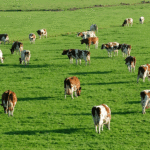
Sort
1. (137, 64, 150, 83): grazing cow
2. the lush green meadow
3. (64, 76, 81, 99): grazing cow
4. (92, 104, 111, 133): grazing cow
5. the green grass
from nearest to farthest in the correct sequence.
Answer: (92, 104, 111, 133): grazing cow < the lush green meadow < (64, 76, 81, 99): grazing cow < (137, 64, 150, 83): grazing cow < the green grass

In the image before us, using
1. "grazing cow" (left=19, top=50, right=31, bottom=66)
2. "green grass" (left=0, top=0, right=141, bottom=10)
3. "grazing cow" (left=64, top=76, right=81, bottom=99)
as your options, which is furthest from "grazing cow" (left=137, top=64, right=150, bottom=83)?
"green grass" (left=0, top=0, right=141, bottom=10)

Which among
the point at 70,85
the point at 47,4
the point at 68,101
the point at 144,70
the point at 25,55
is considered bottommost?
the point at 68,101

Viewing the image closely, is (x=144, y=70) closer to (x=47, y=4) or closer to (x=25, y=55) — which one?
(x=25, y=55)

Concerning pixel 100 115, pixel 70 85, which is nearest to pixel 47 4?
pixel 70 85

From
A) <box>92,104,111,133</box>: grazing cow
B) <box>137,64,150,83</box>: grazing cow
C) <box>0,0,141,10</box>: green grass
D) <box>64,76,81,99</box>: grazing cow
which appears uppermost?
<box>0,0,141,10</box>: green grass

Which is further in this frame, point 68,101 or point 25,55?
point 25,55

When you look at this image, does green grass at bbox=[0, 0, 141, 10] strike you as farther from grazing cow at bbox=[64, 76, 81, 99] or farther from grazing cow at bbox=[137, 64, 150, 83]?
grazing cow at bbox=[64, 76, 81, 99]

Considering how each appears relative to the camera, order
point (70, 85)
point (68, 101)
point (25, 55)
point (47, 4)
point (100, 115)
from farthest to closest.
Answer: point (47, 4) < point (25, 55) < point (68, 101) < point (70, 85) < point (100, 115)

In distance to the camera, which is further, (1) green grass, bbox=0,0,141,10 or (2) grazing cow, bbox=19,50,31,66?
(1) green grass, bbox=0,0,141,10

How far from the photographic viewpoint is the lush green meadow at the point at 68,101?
13062 mm

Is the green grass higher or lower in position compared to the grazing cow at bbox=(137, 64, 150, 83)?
higher

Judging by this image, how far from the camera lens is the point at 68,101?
1770 centimetres

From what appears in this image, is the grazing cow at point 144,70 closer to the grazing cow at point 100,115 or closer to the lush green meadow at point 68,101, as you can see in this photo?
the lush green meadow at point 68,101

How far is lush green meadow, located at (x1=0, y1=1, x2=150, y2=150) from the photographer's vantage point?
42.9 feet
